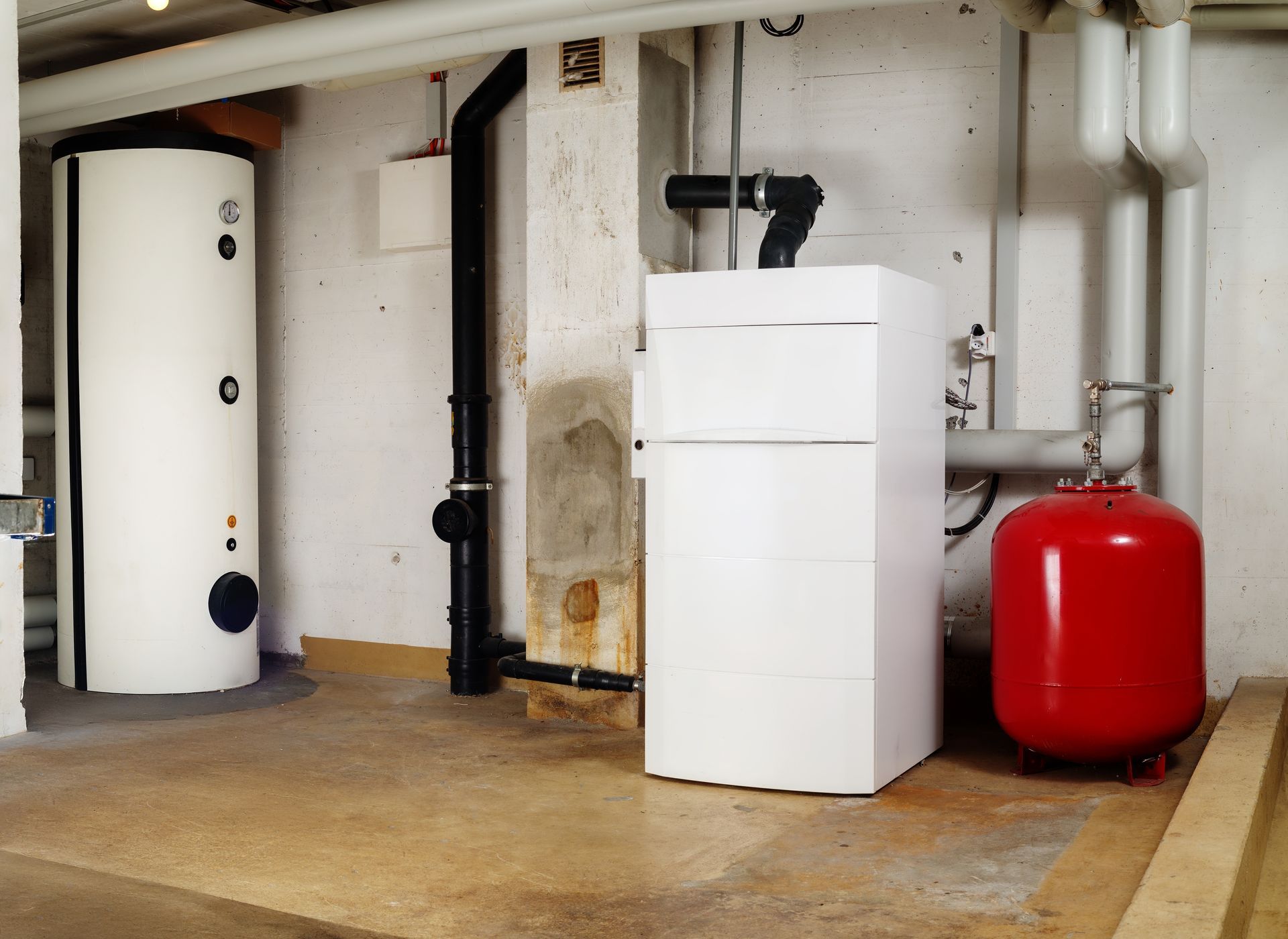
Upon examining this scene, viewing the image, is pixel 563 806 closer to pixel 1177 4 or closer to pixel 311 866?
pixel 311 866

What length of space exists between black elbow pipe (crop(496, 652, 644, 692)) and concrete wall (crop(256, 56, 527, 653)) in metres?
0.59

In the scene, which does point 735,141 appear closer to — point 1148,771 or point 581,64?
point 581,64

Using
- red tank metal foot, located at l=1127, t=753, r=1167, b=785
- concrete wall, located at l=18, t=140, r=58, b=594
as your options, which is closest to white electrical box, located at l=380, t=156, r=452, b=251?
concrete wall, located at l=18, t=140, r=58, b=594

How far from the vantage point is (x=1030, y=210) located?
426 centimetres

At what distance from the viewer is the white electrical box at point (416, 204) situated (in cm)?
524

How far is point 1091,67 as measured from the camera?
3527 mm

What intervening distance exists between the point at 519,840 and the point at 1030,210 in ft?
8.83

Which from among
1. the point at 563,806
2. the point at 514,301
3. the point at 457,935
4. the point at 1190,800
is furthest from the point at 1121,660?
the point at 514,301

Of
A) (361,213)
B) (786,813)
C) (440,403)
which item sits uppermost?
(361,213)

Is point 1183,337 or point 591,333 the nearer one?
point 1183,337

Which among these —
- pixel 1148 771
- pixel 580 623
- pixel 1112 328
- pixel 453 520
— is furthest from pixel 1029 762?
pixel 453 520

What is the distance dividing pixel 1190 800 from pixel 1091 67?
2002 mm

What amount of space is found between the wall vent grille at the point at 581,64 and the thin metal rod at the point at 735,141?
0.47 metres

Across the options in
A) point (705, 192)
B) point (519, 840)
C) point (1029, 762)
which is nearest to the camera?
point (519, 840)
